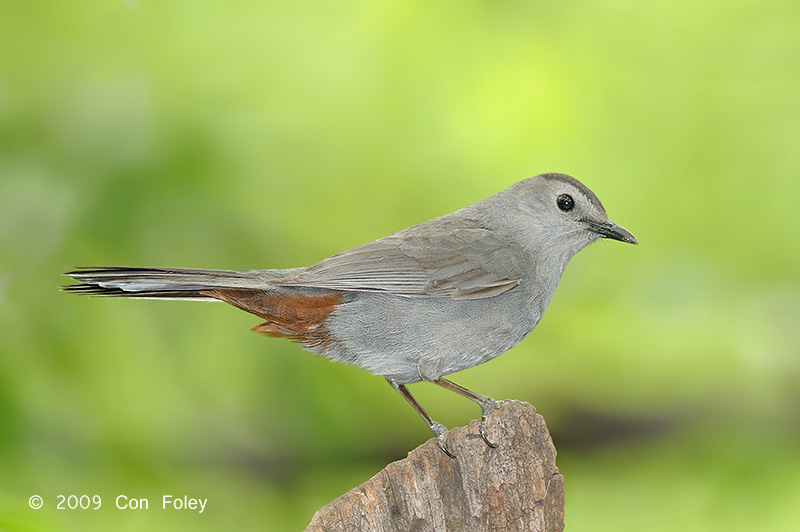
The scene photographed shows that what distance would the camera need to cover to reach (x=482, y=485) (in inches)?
94.3

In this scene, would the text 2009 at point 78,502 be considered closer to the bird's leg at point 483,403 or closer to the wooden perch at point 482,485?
the wooden perch at point 482,485

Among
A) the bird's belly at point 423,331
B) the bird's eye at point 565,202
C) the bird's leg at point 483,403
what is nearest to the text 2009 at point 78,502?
the bird's belly at point 423,331

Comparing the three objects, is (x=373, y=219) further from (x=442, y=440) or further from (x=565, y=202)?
(x=442, y=440)

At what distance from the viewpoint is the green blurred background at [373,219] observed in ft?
12.5

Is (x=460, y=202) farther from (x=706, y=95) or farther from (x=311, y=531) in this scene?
(x=311, y=531)

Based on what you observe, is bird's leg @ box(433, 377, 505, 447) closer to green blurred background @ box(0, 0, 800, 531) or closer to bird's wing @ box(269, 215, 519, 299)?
bird's wing @ box(269, 215, 519, 299)

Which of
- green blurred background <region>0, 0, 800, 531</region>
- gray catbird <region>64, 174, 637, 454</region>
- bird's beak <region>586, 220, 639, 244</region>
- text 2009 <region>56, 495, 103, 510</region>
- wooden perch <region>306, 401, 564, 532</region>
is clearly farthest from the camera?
green blurred background <region>0, 0, 800, 531</region>

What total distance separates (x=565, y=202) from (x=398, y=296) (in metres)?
0.74

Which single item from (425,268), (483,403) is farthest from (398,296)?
(483,403)

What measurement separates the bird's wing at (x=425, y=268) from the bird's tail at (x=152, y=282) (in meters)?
0.17

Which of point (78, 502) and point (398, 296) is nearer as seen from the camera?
point (398, 296)

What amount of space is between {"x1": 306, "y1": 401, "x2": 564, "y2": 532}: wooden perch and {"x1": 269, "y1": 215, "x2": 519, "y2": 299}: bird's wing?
0.47 meters

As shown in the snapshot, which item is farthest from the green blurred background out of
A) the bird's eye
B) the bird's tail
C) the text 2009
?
the bird's tail

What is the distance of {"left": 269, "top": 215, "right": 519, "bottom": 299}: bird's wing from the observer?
8.45ft
